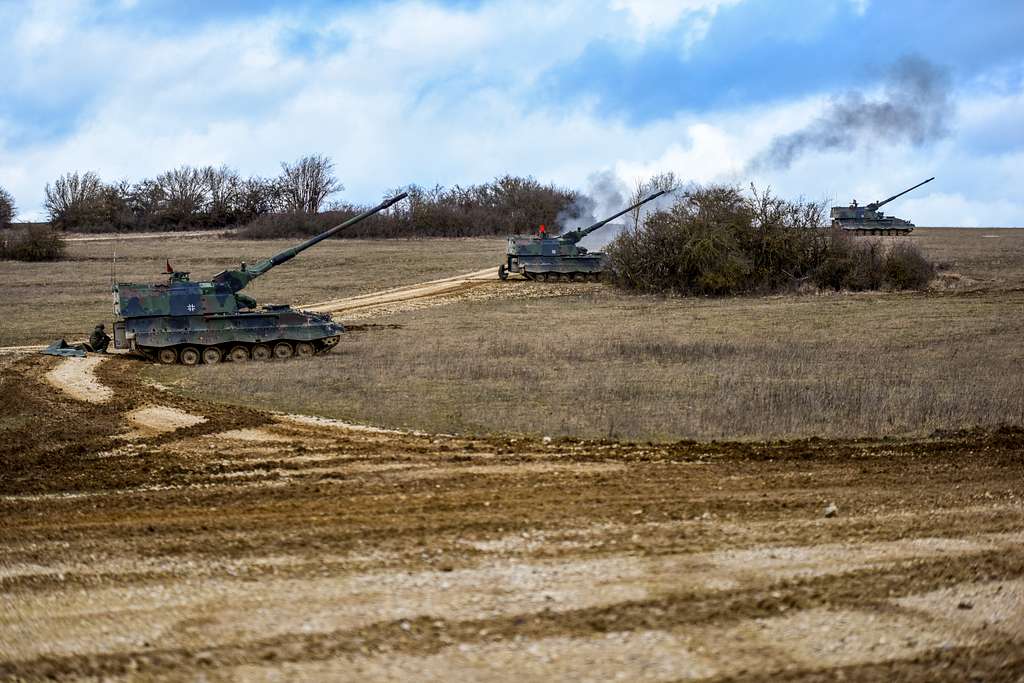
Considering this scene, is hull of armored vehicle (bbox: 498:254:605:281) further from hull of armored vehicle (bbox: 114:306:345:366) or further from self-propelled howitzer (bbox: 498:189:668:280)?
hull of armored vehicle (bbox: 114:306:345:366)

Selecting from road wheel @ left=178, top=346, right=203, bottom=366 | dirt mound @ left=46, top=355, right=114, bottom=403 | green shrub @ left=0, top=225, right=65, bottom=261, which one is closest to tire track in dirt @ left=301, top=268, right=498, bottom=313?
road wheel @ left=178, top=346, right=203, bottom=366

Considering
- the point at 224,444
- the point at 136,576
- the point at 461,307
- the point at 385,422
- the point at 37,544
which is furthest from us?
the point at 461,307

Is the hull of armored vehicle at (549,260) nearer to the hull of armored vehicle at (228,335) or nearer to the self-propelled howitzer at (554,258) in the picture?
the self-propelled howitzer at (554,258)

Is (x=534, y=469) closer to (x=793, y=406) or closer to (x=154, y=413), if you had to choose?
(x=793, y=406)

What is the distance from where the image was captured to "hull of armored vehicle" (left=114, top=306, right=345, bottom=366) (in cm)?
2605

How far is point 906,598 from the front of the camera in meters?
7.66

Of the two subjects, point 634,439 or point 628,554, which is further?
point 634,439

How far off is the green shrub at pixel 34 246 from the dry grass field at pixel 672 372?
3392 cm

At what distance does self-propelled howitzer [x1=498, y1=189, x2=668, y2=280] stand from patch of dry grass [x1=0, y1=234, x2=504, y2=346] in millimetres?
4992

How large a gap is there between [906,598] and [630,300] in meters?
32.8

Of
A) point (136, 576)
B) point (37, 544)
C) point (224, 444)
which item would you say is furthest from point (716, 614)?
point (224, 444)

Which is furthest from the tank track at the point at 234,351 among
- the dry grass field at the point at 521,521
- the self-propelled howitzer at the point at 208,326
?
the dry grass field at the point at 521,521

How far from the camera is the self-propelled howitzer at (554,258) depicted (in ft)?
153

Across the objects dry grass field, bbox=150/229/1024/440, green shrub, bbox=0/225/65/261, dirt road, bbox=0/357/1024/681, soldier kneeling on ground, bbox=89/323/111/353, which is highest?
green shrub, bbox=0/225/65/261
